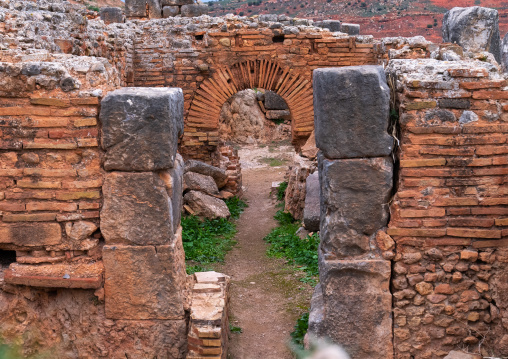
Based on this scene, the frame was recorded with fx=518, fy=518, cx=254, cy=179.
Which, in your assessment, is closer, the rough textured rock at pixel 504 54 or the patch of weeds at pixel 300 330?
the patch of weeds at pixel 300 330

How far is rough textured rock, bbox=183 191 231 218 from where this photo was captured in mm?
8203

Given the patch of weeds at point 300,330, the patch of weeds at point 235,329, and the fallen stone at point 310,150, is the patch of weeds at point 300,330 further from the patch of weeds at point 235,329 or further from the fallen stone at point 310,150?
the fallen stone at point 310,150

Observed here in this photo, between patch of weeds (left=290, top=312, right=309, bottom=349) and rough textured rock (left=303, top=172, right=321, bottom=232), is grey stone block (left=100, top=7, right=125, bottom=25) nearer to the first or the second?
rough textured rock (left=303, top=172, right=321, bottom=232)

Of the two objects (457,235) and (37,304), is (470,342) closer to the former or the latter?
(457,235)

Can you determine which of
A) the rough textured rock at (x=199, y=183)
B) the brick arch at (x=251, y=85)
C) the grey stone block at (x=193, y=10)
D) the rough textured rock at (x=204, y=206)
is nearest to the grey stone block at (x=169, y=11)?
the grey stone block at (x=193, y=10)

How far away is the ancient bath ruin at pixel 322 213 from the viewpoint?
3486mm

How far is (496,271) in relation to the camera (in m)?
3.62

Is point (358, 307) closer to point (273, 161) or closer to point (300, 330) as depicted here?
point (300, 330)

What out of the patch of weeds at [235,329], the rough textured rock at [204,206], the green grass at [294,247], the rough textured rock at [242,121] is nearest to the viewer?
the patch of weeds at [235,329]

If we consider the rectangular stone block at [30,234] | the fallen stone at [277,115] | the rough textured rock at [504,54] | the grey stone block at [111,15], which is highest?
the grey stone block at [111,15]

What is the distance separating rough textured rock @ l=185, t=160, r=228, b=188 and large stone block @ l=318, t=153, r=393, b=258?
571 centimetres

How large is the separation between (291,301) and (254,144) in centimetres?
1034

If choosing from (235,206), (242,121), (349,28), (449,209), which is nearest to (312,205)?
(235,206)

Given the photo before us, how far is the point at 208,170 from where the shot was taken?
9.31 meters
